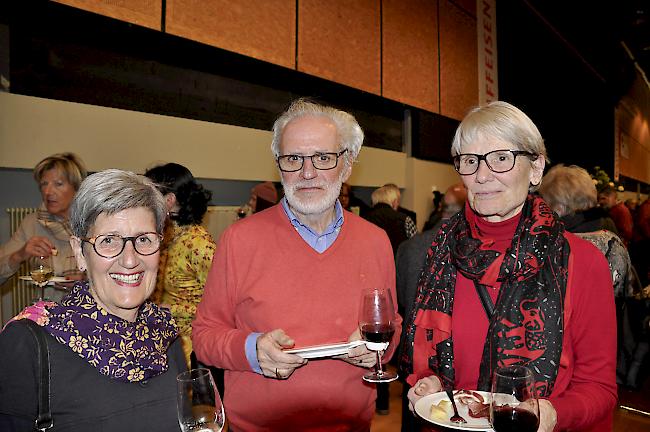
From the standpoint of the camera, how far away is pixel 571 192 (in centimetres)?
332

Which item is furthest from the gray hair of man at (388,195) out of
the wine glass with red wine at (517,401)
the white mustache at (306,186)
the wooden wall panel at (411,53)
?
the wine glass with red wine at (517,401)

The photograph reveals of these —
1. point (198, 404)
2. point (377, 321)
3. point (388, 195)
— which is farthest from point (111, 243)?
point (388, 195)

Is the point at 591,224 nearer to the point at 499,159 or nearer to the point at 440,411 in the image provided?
the point at 499,159

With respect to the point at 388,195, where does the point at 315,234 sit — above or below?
below

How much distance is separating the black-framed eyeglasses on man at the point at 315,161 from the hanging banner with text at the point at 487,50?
8.04 m

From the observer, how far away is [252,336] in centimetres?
169

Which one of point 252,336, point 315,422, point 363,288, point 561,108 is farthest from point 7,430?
point 561,108

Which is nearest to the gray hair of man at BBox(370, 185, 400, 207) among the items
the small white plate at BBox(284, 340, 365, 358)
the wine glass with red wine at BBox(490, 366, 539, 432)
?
the small white plate at BBox(284, 340, 365, 358)

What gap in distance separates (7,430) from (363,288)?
1.15 m

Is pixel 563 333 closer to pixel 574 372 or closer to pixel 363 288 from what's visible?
pixel 574 372

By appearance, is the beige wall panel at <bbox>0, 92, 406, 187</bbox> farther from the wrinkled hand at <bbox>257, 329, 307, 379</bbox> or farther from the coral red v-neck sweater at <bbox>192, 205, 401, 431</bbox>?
the wrinkled hand at <bbox>257, 329, 307, 379</bbox>

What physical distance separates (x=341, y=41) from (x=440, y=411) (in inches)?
214

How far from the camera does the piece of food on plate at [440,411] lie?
1.47m

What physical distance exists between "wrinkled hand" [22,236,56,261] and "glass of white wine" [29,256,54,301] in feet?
0.10
